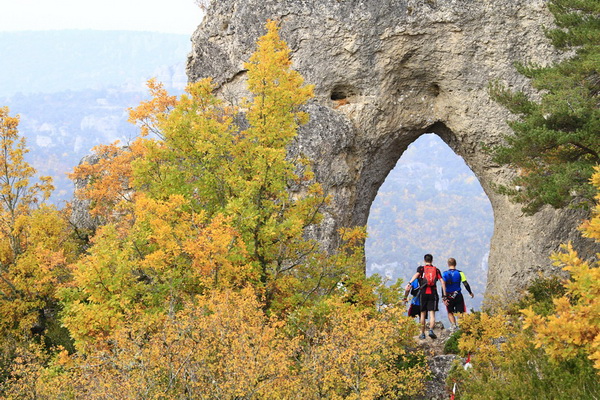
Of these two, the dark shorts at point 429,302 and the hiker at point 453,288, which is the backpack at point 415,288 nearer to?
the dark shorts at point 429,302

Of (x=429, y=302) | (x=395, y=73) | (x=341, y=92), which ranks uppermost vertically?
(x=395, y=73)

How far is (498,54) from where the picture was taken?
21984 mm

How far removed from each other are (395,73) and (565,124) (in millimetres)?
10233

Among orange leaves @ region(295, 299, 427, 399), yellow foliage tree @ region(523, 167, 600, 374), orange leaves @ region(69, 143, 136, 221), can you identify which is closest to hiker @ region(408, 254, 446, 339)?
orange leaves @ region(295, 299, 427, 399)

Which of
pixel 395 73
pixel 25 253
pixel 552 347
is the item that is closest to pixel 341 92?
pixel 395 73

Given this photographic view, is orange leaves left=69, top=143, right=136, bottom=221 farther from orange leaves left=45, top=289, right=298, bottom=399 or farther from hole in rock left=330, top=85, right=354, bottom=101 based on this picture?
orange leaves left=45, top=289, right=298, bottom=399

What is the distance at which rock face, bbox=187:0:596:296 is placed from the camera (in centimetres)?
2173

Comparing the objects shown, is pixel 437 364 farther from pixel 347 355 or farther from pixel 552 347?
pixel 552 347

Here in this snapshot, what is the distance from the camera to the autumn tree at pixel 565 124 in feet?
43.6

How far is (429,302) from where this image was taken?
1638 cm

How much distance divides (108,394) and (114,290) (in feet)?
10.6

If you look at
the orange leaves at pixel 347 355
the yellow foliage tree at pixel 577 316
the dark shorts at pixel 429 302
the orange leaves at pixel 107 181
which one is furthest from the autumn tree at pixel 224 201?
the orange leaves at pixel 107 181

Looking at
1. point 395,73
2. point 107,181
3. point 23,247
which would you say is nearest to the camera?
point 23,247

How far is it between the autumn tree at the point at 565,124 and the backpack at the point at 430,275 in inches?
116
